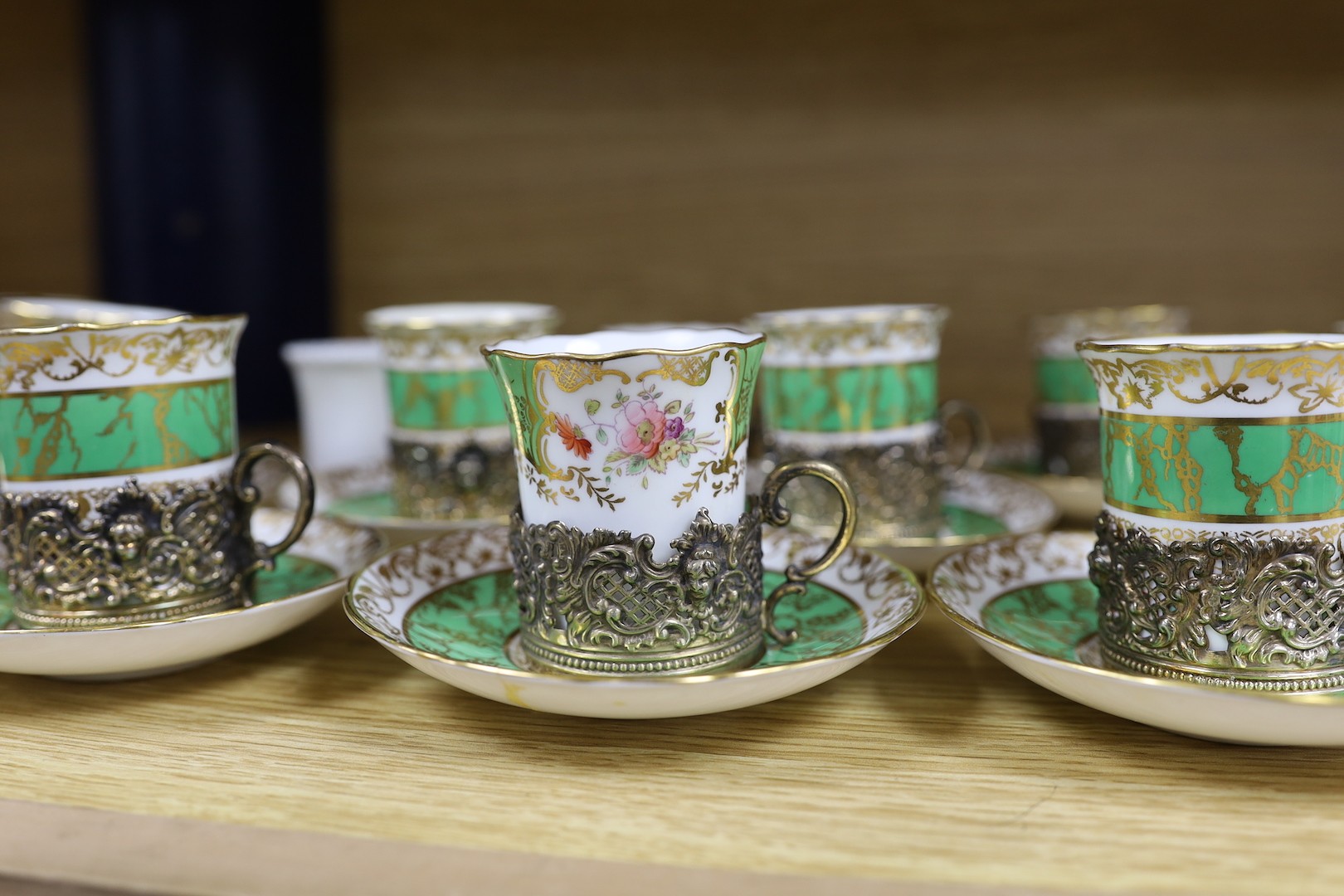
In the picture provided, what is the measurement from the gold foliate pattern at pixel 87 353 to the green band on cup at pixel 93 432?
0.01 metres

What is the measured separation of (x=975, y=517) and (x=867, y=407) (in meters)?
0.17

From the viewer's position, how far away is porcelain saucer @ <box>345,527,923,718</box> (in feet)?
1.53

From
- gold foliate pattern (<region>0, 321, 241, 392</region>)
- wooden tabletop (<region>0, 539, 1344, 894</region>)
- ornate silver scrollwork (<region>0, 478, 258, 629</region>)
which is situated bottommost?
wooden tabletop (<region>0, 539, 1344, 894</region>)

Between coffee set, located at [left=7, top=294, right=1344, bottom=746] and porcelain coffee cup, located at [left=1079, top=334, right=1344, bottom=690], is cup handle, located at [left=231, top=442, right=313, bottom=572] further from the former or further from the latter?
porcelain coffee cup, located at [left=1079, top=334, right=1344, bottom=690]

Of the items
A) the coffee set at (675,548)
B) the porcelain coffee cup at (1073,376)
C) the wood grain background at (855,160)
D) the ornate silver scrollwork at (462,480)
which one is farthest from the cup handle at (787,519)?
the wood grain background at (855,160)

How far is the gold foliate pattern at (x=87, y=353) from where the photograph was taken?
58cm

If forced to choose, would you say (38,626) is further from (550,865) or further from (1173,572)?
(1173,572)

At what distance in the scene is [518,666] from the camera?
57 centimetres

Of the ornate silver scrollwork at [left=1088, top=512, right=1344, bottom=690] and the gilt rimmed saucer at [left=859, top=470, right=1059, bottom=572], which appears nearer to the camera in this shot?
the ornate silver scrollwork at [left=1088, top=512, right=1344, bottom=690]

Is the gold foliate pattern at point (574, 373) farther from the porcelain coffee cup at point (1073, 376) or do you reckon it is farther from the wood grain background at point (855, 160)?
the wood grain background at point (855, 160)

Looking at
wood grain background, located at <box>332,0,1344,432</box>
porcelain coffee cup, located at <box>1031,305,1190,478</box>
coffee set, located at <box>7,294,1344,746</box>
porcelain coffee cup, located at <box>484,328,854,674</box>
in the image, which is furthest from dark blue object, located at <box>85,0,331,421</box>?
porcelain coffee cup, located at <box>1031,305,1190,478</box>

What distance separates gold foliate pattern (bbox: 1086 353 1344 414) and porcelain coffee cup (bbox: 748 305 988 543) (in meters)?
0.30

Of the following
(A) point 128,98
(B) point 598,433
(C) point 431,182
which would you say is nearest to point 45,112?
(A) point 128,98

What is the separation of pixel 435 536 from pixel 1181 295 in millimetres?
901
